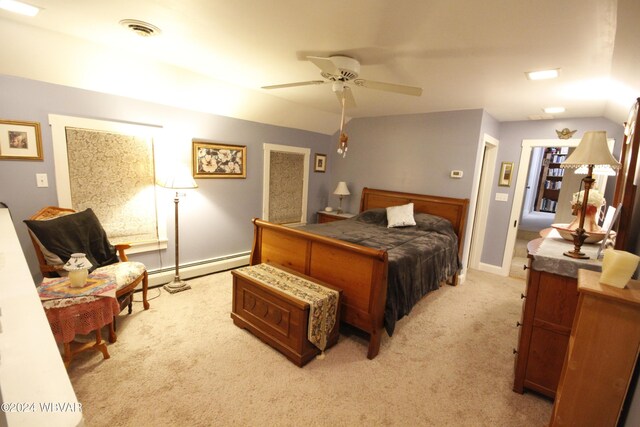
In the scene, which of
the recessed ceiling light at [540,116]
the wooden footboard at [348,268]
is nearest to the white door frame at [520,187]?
the recessed ceiling light at [540,116]

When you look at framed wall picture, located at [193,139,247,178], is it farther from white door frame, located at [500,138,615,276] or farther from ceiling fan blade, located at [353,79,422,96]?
white door frame, located at [500,138,615,276]

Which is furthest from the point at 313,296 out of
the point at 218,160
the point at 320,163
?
the point at 320,163

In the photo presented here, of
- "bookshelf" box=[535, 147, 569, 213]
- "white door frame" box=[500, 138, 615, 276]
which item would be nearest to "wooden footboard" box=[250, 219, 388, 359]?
"white door frame" box=[500, 138, 615, 276]

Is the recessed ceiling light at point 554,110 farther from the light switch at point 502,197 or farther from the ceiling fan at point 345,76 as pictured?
the ceiling fan at point 345,76

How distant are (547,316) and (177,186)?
333 cm

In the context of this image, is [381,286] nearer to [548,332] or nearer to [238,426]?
[548,332]

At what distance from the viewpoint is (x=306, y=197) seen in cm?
502

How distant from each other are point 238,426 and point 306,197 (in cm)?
370

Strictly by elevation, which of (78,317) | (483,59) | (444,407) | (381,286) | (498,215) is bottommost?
(444,407)

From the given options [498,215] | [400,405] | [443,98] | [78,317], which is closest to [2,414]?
[78,317]

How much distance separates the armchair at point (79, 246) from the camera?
2.31 metres

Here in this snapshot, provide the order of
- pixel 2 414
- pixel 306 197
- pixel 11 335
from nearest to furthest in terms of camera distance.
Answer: pixel 2 414, pixel 11 335, pixel 306 197

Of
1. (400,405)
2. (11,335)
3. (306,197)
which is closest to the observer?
(11,335)

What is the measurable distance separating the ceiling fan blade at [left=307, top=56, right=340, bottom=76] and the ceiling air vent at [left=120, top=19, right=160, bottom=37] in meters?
1.11
